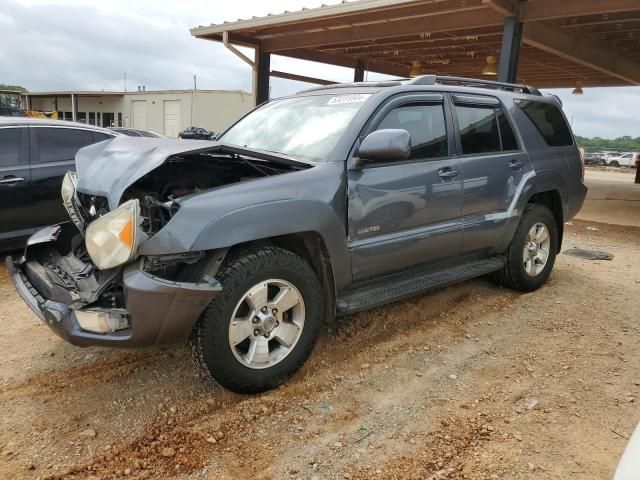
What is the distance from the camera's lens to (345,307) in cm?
326

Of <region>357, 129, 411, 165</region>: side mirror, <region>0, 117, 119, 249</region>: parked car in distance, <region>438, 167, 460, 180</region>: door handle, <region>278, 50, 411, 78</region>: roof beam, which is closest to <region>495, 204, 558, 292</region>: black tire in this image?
<region>438, 167, 460, 180</region>: door handle

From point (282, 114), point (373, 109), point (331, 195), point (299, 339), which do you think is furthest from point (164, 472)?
point (282, 114)

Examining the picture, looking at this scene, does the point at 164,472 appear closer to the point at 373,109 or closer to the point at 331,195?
the point at 331,195

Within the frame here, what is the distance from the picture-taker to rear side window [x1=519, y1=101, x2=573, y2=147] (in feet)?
15.8

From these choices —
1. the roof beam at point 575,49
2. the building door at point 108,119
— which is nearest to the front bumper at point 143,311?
the roof beam at point 575,49

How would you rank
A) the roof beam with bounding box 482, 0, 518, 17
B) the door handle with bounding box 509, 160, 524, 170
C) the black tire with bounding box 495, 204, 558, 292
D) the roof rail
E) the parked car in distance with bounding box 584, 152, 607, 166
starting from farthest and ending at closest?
the parked car in distance with bounding box 584, 152, 607, 166 < the roof beam with bounding box 482, 0, 518, 17 < the black tire with bounding box 495, 204, 558, 292 < the door handle with bounding box 509, 160, 524, 170 < the roof rail

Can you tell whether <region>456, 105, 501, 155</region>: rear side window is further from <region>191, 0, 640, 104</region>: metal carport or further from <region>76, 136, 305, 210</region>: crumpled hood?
<region>191, 0, 640, 104</region>: metal carport

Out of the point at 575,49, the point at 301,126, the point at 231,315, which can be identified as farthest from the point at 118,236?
the point at 575,49

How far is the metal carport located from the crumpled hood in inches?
278

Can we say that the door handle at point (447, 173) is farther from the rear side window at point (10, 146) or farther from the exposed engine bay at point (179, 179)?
the rear side window at point (10, 146)

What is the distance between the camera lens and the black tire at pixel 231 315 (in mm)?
2656

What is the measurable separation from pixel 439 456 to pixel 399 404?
0.48 meters

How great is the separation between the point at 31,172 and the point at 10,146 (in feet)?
1.16

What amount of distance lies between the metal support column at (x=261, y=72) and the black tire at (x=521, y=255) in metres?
9.68
